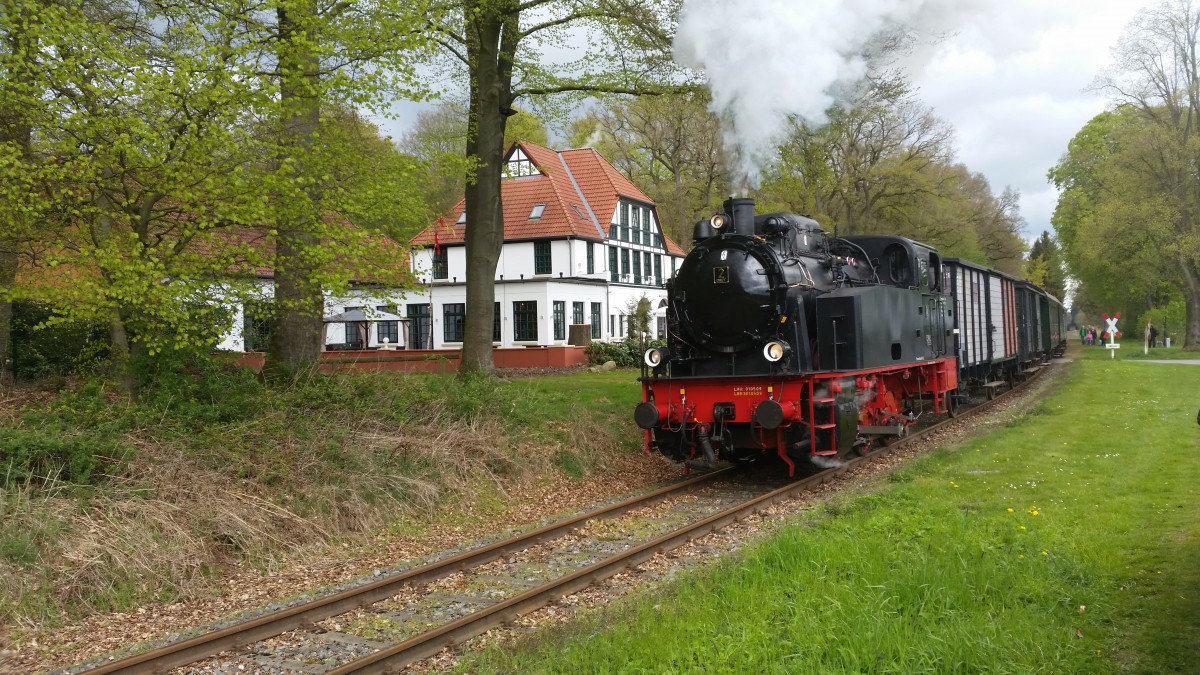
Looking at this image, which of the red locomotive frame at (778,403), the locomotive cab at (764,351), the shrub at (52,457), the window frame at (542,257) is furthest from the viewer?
the window frame at (542,257)

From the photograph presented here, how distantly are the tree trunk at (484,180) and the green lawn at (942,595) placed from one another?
300 inches

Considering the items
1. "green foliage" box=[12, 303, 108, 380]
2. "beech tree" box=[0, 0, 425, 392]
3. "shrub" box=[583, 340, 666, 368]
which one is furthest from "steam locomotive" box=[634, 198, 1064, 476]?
"shrub" box=[583, 340, 666, 368]

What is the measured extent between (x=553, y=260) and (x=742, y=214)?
76.8 feet

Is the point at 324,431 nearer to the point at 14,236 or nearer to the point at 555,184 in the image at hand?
the point at 14,236

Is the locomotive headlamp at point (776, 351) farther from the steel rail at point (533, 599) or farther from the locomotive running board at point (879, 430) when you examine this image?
the locomotive running board at point (879, 430)

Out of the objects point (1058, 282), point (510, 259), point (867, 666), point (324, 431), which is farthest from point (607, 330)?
point (1058, 282)

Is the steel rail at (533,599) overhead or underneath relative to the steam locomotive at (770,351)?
underneath

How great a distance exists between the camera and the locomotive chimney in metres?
10.6

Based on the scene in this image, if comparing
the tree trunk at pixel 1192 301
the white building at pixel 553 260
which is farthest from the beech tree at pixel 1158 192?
the white building at pixel 553 260

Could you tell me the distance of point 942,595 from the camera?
5422mm

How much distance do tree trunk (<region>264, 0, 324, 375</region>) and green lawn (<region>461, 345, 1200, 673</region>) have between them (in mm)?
5272

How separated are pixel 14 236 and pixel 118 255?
1.70 metres

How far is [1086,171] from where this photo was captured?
5100 centimetres

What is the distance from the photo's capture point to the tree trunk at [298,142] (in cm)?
850
